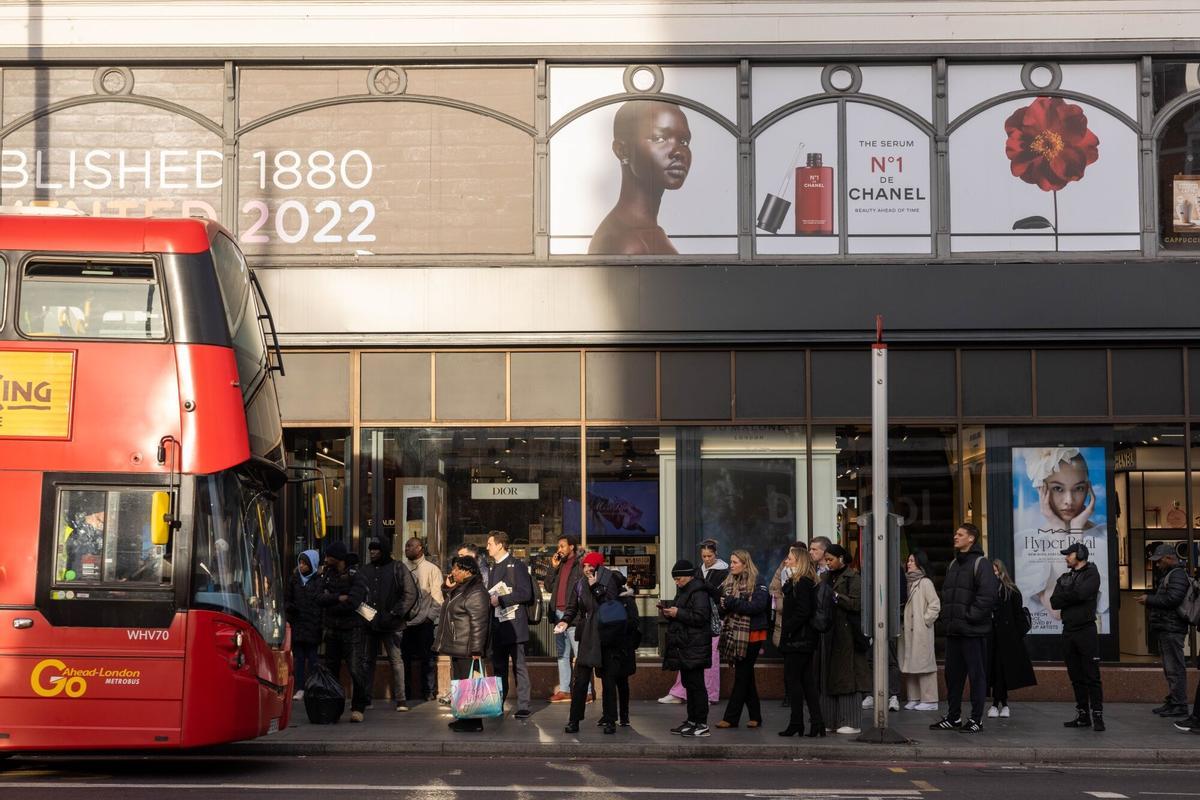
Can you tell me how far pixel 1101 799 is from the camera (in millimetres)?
10836

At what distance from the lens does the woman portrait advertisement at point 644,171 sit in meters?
18.1

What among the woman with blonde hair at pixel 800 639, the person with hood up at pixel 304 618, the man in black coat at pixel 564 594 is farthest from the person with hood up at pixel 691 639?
the person with hood up at pixel 304 618

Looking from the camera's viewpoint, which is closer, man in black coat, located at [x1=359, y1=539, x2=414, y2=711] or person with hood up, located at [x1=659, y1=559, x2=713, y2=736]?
person with hood up, located at [x1=659, y1=559, x2=713, y2=736]

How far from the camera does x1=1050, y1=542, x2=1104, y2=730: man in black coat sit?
14.7m

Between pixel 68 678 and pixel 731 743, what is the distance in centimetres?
599

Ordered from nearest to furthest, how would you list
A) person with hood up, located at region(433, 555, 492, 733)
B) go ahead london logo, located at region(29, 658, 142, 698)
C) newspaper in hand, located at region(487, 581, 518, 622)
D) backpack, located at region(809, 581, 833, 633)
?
go ahead london logo, located at region(29, 658, 142, 698), backpack, located at region(809, 581, 833, 633), person with hood up, located at region(433, 555, 492, 733), newspaper in hand, located at region(487, 581, 518, 622)

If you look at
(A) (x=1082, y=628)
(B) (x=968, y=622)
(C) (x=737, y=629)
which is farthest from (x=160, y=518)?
(A) (x=1082, y=628)

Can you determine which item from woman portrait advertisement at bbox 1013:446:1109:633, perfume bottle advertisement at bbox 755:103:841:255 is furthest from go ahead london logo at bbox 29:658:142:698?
woman portrait advertisement at bbox 1013:446:1109:633

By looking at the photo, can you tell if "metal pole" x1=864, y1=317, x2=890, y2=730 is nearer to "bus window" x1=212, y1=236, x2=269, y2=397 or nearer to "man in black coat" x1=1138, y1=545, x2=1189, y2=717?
"man in black coat" x1=1138, y1=545, x2=1189, y2=717

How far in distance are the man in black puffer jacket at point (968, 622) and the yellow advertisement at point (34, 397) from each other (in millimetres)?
8636

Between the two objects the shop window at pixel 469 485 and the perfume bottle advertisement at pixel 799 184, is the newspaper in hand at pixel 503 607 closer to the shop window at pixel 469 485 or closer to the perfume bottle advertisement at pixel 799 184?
the shop window at pixel 469 485

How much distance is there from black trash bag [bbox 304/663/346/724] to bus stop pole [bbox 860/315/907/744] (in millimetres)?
5370

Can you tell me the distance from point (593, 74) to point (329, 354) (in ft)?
16.1

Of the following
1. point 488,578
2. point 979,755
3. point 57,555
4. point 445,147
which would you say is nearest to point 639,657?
point 488,578
